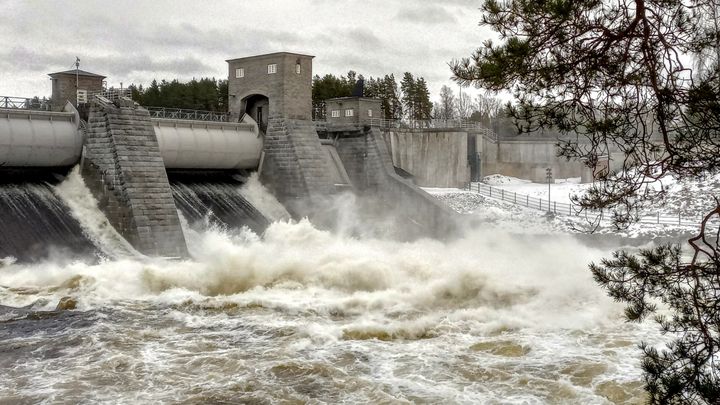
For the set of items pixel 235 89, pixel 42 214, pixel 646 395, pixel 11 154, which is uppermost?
pixel 235 89

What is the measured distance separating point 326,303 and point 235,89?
15179 mm

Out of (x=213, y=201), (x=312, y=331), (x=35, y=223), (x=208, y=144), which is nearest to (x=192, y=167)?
(x=208, y=144)

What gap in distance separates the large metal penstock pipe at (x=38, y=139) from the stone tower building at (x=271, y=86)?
787 centimetres

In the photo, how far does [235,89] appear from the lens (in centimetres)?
2980

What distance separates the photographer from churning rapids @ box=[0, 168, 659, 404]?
1120cm

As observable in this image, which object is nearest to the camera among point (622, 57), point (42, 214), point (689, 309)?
point (689, 309)

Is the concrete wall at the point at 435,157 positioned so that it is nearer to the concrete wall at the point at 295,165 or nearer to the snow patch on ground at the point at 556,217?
the snow patch on ground at the point at 556,217

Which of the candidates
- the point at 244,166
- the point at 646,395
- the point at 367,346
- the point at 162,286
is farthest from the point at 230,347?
the point at 244,166

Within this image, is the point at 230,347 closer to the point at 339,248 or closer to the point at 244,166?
the point at 339,248

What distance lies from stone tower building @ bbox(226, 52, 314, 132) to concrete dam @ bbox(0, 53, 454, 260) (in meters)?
0.05

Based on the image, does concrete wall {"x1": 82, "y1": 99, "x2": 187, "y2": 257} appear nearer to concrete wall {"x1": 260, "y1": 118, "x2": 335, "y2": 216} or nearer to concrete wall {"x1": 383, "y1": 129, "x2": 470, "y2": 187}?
concrete wall {"x1": 260, "y1": 118, "x2": 335, "y2": 216}

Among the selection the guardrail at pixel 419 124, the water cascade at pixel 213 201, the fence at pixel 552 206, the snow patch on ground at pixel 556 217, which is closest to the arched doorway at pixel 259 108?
the water cascade at pixel 213 201

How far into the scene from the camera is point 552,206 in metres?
34.1

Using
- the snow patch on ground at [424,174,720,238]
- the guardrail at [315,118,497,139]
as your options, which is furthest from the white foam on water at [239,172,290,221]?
the snow patch on ground at [424,174,720,238]
